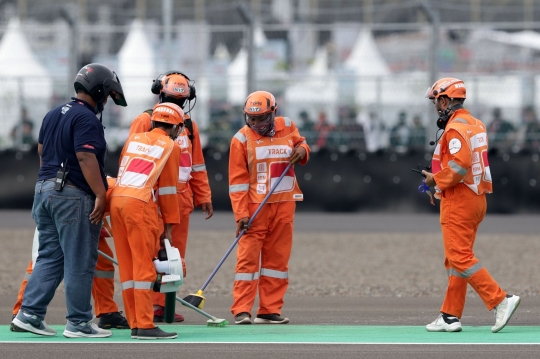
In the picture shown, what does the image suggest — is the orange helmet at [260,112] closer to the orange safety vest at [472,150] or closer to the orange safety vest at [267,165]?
the orange safety vest at [267,165]

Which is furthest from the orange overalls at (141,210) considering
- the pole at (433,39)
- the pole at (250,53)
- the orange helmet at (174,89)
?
the pole at (433,39)

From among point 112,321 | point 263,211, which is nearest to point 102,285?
point 112,321

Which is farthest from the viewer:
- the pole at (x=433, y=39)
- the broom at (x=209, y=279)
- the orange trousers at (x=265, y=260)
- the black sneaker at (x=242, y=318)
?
the pole at (x=433, y=39)

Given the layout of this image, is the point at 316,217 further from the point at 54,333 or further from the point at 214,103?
the point at 54,333

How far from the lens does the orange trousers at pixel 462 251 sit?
27.0 ft

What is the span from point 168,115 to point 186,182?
1.34 metres

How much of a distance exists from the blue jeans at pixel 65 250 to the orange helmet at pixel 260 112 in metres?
1.74

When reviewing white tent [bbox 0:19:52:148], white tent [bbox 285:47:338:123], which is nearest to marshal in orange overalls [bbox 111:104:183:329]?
white tent [bbox 285:47:338:123]

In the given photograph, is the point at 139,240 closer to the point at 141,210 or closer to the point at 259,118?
the point at 141,210

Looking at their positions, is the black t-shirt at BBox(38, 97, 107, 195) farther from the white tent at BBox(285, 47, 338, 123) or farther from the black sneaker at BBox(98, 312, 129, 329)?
the white tent at BBox(285, 47, 338, 123)

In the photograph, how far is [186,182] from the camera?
30.3 ft

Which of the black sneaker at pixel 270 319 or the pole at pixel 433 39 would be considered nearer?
the black sneaker at pixel 270 319

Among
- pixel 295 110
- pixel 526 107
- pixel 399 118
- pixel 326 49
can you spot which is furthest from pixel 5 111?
pixel 326 49

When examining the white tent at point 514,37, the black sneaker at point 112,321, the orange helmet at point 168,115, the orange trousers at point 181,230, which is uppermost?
the white tent at point 514,37
